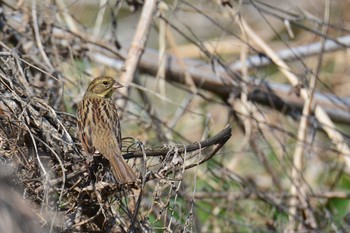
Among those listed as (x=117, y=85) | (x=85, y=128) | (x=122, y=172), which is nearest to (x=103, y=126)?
(x=85, y=128)

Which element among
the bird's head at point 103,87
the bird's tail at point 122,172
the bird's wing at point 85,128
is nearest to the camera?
the bird's tail at point 122,172

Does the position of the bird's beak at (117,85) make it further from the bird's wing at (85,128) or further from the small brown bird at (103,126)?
the bird's wing at (85,128)

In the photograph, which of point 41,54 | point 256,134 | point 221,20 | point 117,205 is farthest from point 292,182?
point 117,205

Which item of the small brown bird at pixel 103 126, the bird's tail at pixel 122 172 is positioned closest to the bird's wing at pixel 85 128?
the small brown bird at pixel 103 126

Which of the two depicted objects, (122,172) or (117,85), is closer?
(122,172)

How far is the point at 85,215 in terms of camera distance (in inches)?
152

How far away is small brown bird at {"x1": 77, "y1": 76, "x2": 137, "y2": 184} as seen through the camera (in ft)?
12.4

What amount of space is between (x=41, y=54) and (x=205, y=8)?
4.57ft

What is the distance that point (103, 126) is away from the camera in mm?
4480

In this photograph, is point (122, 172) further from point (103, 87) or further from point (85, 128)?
point (103, 87)

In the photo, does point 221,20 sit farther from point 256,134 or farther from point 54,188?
point 54,188

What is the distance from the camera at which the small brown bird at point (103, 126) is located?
377cm

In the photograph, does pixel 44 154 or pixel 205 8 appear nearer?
pixel 44 154

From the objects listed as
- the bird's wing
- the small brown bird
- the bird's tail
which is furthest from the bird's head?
the bird's tail
